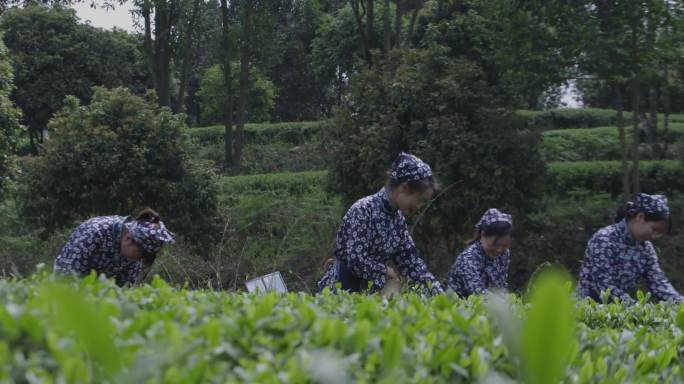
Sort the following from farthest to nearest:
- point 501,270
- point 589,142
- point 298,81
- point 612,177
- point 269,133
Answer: point 298,81 → point 269,133 → point 589,142 → point 612,177 → point 501,270

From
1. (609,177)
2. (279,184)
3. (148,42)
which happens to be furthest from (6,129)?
(609,177)

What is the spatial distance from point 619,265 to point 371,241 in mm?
2087

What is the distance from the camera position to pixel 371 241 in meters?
5.54

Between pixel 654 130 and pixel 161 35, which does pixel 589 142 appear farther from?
pixel 161 35

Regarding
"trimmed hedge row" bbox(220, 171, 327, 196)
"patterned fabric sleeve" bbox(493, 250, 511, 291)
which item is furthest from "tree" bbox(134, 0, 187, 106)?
"patterned fabric sleeve" bbox(493, 250, 511, 291)

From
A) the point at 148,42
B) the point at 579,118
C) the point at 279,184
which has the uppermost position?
the point at 148,42

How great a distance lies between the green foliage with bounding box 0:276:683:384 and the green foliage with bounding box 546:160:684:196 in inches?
542

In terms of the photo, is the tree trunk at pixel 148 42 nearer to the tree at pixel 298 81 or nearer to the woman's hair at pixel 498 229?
the tree at pixel 298 81

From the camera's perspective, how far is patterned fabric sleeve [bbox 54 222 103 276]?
18.1 ft

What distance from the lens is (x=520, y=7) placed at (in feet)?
44.4

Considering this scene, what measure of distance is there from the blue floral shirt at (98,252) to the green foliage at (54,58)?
22.0 metres

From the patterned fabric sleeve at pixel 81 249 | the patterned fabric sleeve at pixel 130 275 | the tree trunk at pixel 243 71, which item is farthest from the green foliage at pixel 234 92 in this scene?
the patterned fabric sleeve at pixel 81 249

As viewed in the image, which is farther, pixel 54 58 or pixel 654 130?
pixel 54 58

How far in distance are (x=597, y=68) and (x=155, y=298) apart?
11.4 m
